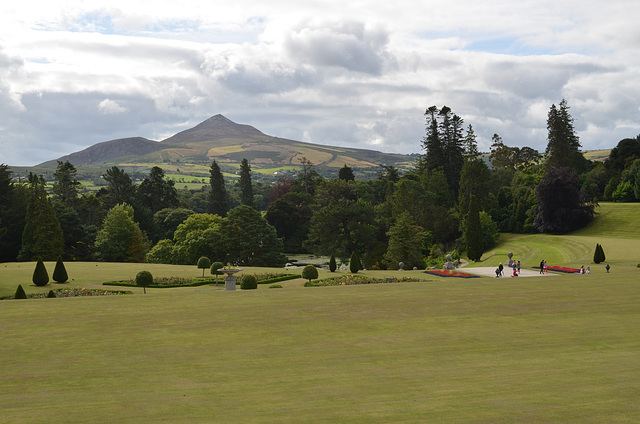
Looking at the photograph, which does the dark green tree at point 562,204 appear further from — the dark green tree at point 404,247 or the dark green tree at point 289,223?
the dark green tree at point 289,223

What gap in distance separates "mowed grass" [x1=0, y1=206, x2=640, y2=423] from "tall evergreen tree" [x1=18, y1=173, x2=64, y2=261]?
1829 inches

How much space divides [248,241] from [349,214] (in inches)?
844

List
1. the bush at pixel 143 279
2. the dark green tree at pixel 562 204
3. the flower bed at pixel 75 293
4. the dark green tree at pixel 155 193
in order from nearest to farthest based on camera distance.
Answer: the flower bed at pixel 75 293 < the bush at pixel 143 279 < the dark green tree at pixel 562 204 < the dark green tree at pixel 155 193

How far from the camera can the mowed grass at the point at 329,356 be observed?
14773mm

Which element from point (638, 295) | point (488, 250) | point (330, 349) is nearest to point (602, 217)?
point (488, 250)

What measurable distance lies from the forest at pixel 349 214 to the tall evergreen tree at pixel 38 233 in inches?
5.7

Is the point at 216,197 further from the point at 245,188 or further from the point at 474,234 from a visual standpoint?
the point at 474,234

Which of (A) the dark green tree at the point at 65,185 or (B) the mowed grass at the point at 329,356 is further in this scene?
(A) the dark green tree at the point at 65,185

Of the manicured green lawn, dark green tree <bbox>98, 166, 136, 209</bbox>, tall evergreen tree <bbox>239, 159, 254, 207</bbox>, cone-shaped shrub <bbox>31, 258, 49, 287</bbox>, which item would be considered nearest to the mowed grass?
the manicured green lawn

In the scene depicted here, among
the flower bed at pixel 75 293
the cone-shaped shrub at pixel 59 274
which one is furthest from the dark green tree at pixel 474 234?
the cone-shaped shrub at pixel 59 274

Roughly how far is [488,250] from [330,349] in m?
74.7

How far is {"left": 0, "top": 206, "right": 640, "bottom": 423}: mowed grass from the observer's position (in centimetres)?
1477

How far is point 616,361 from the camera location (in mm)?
20422

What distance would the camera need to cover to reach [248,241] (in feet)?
263
